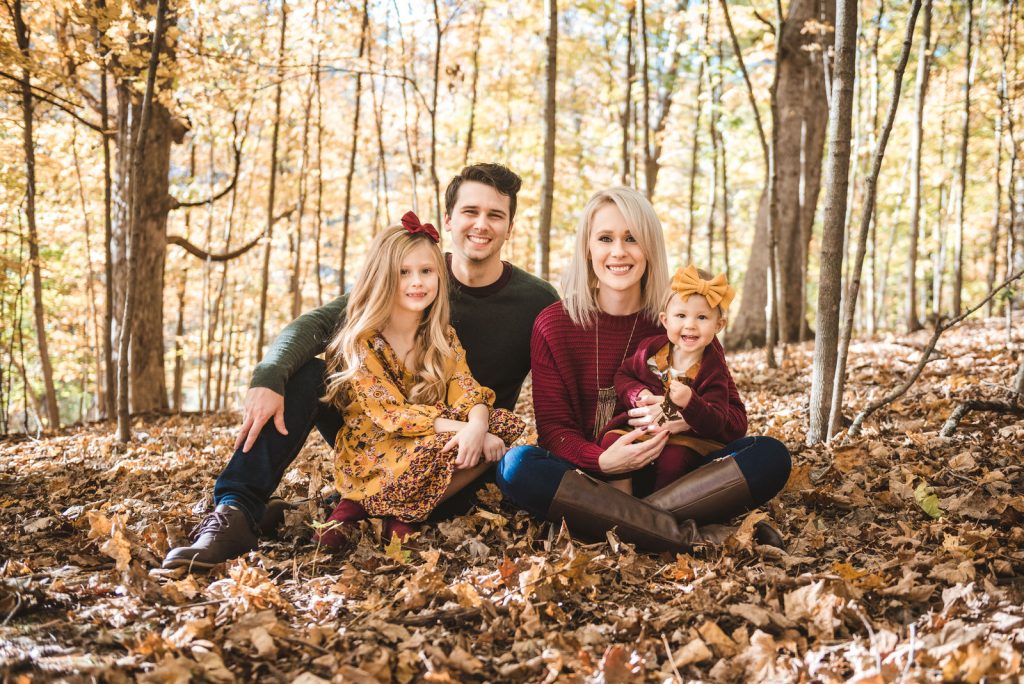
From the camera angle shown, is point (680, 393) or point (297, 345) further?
point (297, 345)

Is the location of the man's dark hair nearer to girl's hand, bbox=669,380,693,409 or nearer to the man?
the man

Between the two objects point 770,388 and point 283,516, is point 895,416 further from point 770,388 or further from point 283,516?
point 283,516

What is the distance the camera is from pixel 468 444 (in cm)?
271

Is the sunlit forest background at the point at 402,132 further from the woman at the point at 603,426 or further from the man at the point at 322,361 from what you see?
the man at the point at 322,361

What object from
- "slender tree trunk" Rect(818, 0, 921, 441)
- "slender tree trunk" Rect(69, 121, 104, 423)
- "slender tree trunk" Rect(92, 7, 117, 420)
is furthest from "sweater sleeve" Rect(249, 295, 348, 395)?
"slender tree trunk" Rect(69, 121, 104, 423)

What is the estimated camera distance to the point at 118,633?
6.19 feet

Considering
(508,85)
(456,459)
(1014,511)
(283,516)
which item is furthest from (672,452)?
(508,85)

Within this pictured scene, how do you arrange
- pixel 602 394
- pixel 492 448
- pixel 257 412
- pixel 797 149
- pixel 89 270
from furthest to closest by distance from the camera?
pixel 89 270 → pixel 797 149 → pixel 602 394 → pixel 492 448 → pixel 257 412

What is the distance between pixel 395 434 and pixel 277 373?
0.55m

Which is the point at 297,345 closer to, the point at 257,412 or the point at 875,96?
the point at 257,412

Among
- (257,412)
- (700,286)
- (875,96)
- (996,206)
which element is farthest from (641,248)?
(996,206)

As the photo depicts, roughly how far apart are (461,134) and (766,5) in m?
5.75

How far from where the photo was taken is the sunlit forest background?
6402 millimetres

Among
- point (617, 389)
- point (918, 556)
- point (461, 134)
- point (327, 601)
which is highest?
point (461, 134)
